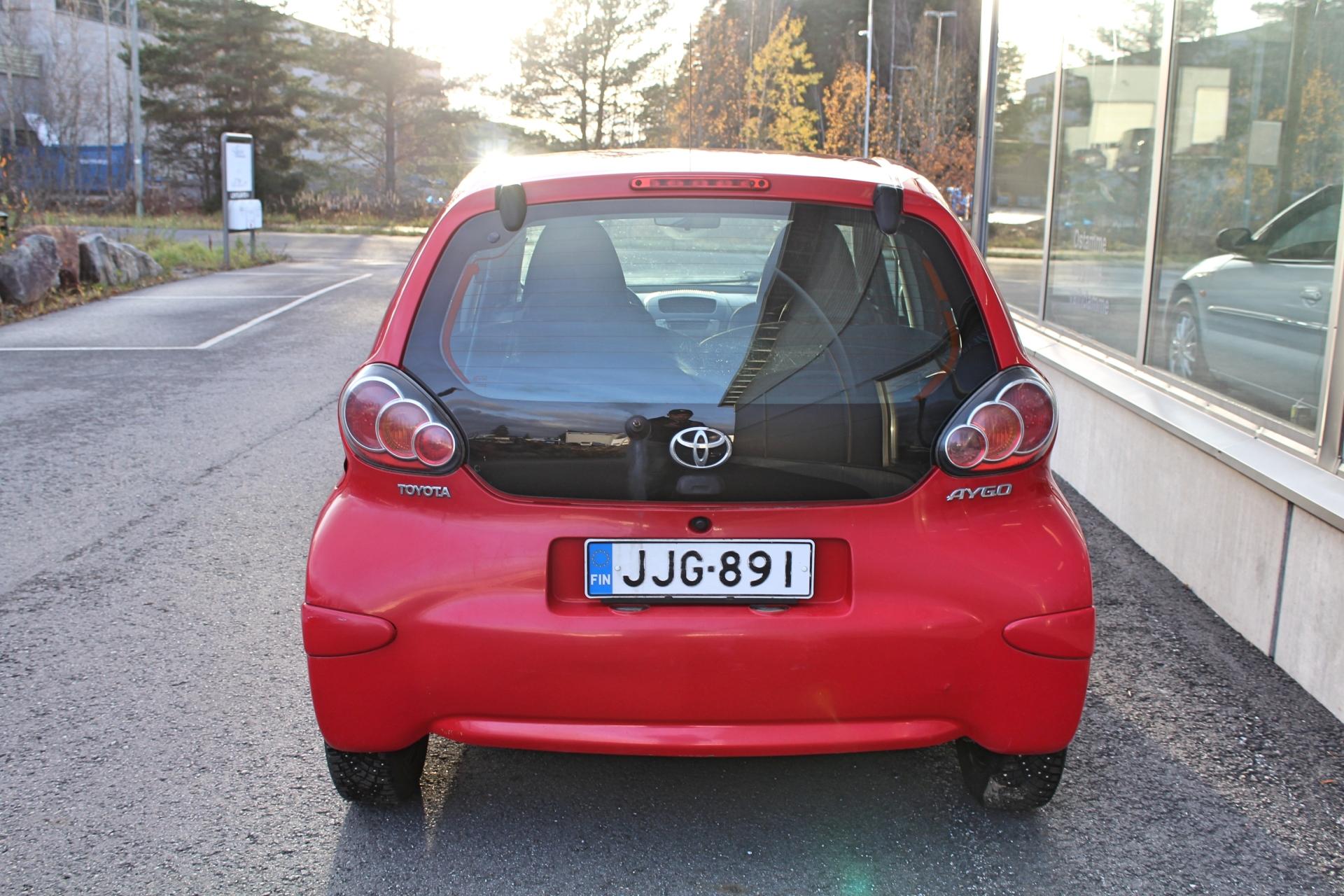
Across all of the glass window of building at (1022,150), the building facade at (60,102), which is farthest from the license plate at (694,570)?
the building facade at (60,102)

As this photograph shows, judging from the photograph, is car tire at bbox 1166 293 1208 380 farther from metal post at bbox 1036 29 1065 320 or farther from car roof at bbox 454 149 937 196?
car roof at bbox 454 149 937 196

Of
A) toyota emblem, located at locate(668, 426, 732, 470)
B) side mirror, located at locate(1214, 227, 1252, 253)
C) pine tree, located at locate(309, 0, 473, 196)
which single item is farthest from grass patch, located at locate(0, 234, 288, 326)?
pine tree, located at locate(309, 0, 473, 196)

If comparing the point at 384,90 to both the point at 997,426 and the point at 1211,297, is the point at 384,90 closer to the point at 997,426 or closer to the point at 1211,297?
the point at 1211,297

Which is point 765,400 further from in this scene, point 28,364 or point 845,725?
point 28,364

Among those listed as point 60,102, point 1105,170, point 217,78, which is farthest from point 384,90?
point 1105,170

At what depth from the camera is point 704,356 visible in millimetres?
2871

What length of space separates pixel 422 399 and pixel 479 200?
1.62 ft

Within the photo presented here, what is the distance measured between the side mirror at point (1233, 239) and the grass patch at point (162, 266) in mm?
11983

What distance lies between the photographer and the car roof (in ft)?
9.87

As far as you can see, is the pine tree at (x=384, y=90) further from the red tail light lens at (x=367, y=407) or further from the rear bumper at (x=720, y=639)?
the rear bumper at (x=720, y=639)

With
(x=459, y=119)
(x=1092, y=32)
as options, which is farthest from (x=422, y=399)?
(x=459, y=119)

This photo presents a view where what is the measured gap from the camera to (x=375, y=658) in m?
2.86

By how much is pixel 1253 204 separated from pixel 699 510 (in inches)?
167

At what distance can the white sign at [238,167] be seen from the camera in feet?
69.7
